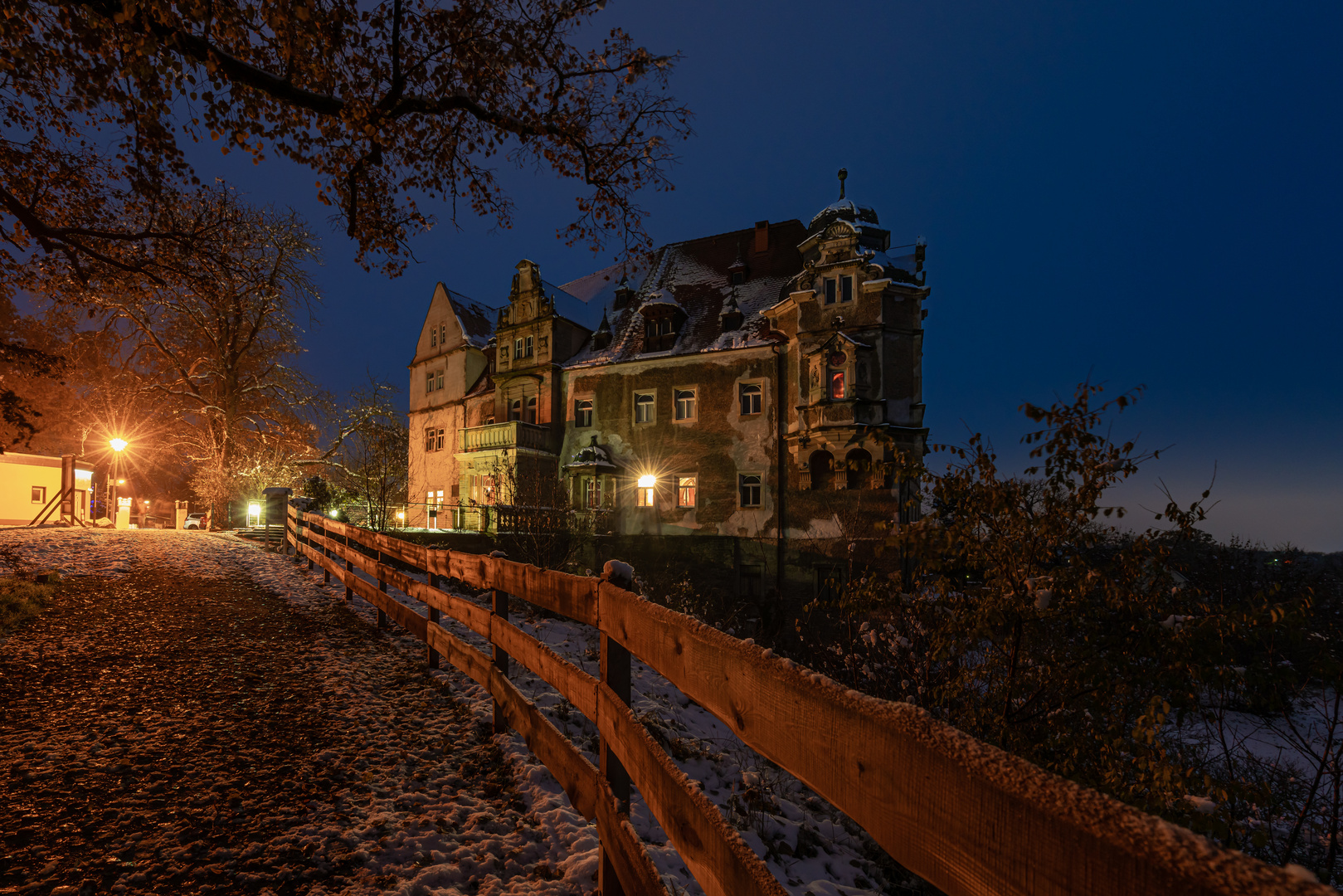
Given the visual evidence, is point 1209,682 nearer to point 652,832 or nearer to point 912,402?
point 652,832

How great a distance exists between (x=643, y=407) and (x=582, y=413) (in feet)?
9.18

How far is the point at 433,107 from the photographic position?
7090mm

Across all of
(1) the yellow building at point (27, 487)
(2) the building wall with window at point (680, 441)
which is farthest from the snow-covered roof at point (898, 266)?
(1) the yellow building at point (27, 487)

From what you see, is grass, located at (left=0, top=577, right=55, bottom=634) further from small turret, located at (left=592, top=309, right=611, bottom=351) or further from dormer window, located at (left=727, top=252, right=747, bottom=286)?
dormer window, located at (left=727, top=252, right=747, bottom=286)

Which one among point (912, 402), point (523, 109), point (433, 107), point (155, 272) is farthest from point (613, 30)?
point (912, 402)

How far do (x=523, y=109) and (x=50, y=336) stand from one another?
30851mm

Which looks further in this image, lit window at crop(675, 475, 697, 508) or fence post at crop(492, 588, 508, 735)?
lit window at crop(675, 475, 697, 508)

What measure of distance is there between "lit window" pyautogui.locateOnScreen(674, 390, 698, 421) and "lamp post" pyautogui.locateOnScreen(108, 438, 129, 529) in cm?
1815

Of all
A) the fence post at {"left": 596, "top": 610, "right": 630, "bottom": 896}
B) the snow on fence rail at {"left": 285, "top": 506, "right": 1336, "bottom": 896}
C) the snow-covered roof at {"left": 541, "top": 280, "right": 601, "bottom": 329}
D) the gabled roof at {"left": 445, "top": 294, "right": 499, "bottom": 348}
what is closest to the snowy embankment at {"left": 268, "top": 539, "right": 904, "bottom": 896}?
the fence post at {"left": 596, "top": 610, "right": 630, "bottom": 896}

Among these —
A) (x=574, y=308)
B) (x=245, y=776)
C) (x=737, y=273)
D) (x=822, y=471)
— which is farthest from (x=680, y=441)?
(x=245, y=776)

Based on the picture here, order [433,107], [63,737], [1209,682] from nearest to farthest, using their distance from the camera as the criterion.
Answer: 1. [63,737]
2. [1209,682]
3. [433,107]

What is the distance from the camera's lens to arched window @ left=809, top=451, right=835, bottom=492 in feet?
64.5

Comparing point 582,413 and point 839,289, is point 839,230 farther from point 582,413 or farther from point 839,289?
point 582,413

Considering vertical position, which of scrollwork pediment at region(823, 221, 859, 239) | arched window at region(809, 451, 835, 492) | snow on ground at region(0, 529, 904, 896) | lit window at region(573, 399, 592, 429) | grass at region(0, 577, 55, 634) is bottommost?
snow on ground at region(0, 529, 904, 896)
